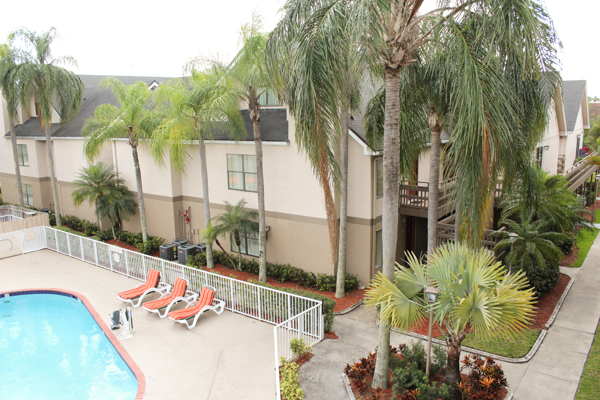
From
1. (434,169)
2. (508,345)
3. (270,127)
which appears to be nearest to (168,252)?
(270,127)

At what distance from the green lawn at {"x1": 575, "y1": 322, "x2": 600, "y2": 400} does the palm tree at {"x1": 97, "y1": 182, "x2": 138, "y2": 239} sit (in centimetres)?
1883

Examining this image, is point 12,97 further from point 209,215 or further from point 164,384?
point 164,384

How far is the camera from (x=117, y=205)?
67.4 feet


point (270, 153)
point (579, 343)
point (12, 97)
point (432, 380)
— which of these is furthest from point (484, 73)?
point (12, 97)

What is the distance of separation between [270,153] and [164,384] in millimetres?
8864

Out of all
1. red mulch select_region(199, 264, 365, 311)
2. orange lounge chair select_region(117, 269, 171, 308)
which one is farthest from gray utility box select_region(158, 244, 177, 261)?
orange lounge chair select_region(117, 269, 171, 308)

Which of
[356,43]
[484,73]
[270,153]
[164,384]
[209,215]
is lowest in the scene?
[164,384]

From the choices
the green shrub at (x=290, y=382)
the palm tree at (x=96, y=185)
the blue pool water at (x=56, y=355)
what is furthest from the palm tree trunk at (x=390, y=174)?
the palm tree at (x=96, y=185)

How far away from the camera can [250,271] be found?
1698 centimetres

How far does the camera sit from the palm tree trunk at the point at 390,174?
25.6 feet

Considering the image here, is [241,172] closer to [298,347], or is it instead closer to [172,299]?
[172,299]

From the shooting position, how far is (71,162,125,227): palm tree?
66.6ft

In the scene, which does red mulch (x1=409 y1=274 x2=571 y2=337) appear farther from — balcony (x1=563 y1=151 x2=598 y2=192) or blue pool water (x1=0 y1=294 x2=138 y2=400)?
balcony (x1=563 y1=151 x2=598 y2=192)

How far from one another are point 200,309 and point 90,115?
58.9 feet
